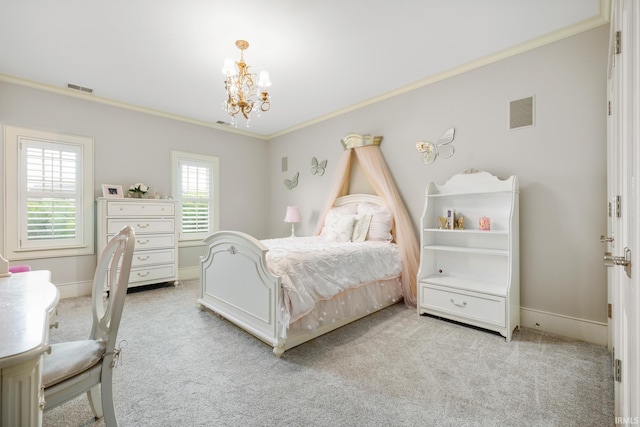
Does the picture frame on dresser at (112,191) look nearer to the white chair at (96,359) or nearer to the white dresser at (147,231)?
the white dresser at (147,231)

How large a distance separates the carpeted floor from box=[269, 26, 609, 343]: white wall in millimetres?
445

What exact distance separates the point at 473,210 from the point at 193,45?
3.33 m

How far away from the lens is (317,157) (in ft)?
16.2

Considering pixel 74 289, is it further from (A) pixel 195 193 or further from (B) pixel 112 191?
(A) pixel 195 193

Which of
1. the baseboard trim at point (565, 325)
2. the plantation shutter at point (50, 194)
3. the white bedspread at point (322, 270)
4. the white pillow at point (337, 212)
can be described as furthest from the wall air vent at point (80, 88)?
the baseboard trim at point (565, 325)

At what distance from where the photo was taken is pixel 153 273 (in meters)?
4.13

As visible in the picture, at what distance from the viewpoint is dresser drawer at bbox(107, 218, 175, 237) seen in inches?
150

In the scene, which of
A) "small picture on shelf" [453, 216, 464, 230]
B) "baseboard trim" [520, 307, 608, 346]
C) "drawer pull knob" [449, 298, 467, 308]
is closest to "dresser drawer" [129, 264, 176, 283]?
"drawer pull knob" [449, 298, 467, 308]

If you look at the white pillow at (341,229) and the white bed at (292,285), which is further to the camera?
the white pillow at (341,229)

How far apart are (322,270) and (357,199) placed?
1.84 meters

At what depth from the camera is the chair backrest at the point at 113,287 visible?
1279 millimetres

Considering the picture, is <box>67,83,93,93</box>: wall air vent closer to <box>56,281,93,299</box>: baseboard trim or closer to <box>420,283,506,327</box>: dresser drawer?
<box>56,281,93,299</box>: baseboard trim

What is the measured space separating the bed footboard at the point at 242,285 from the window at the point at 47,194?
2042 mm

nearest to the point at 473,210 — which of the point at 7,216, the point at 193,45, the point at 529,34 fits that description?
the point at 529,34
